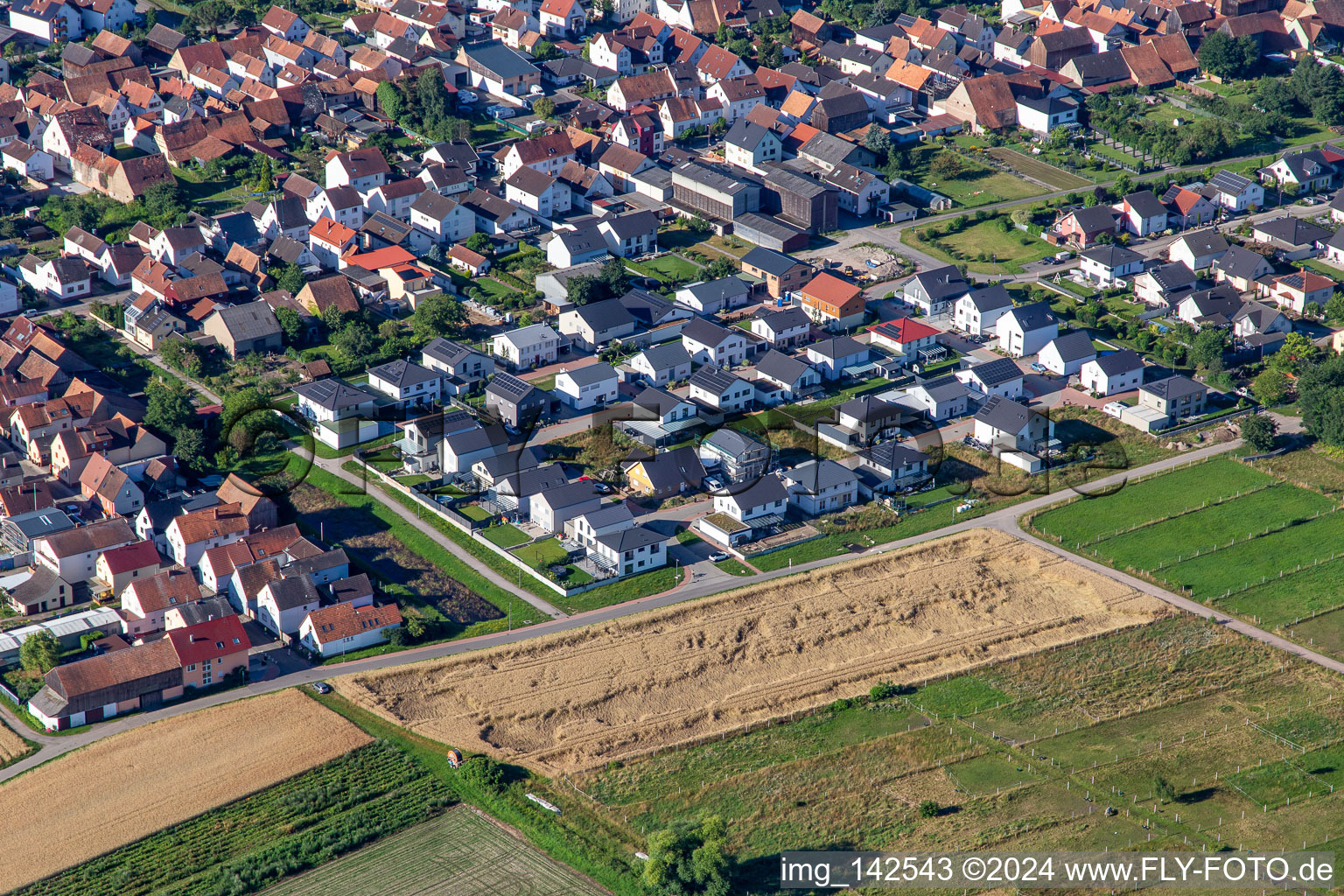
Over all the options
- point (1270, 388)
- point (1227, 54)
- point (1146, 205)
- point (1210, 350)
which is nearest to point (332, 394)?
point (1210, 350)

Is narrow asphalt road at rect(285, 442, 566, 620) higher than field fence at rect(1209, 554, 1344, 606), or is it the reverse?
narrow asphalt road at rect(285, 442, 566, 620)

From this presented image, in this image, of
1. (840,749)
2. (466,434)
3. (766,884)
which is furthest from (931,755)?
(466,434)

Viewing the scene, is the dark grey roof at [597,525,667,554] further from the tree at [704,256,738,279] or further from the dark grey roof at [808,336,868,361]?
the tree at [704,256,738,279]

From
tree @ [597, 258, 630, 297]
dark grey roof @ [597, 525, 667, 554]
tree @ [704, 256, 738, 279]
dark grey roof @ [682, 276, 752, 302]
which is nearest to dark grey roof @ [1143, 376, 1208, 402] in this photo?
dark grey roof @ [682, 276, 752, 302]

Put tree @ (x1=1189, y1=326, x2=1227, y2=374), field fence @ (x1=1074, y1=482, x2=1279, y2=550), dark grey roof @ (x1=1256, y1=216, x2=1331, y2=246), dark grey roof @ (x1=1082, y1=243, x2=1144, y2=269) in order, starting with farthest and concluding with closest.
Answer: dark grey roof @ (x1=1256, y1=216, x2=1331, y2=246)
dark grey roof @ (x1=1082, y1=243, x2=1144, y2=269)
tree @ (x1=1189, y1=326, x2=1227, y2=374)
field fence @ (x1=1074, y1=482, x2=1279, y2=550)

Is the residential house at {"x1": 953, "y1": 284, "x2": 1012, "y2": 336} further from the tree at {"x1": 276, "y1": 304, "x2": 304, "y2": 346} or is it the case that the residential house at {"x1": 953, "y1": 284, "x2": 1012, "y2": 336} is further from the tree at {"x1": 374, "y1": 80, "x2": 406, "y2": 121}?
the tree at {"x1": 374, "y1": 80, "x2": 406, "y2": 121}

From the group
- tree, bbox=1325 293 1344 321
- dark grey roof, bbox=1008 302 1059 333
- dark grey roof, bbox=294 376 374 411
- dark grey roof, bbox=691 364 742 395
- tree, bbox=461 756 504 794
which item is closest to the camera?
tree, bbox=461 756 504 794

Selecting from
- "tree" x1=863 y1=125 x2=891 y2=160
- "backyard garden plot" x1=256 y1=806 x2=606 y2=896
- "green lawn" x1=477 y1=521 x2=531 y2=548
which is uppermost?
"tree" x1=863 y1=125 x2=891 y2=160

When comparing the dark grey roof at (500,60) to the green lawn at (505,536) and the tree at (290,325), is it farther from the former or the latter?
the green lawn at (505,536)

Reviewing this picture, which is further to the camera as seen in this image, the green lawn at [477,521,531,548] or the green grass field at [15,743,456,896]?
the green lawn at [477,521,531,548]
